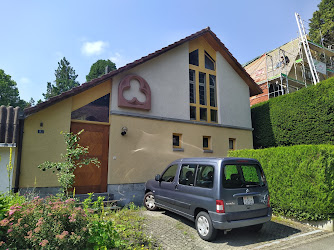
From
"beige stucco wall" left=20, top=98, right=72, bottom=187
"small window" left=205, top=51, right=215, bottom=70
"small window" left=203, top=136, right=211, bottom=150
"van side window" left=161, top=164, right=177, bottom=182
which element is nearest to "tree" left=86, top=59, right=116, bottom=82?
"small window" left=205, top=51, right=215, bottom=70

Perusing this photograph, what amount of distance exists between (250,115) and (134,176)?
8.69m

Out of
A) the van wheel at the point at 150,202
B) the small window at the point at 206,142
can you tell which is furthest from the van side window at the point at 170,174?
the small window at the point at 206,142

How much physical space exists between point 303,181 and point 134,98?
6945 mm

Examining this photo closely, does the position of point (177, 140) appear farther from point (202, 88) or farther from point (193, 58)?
point (193, 58)

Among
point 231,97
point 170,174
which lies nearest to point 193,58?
point 231,97

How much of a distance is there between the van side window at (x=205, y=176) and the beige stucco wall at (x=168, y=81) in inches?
201

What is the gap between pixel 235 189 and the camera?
4.80 metres

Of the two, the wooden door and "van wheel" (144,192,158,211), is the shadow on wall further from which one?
the wooden door

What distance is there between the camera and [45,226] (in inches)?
129

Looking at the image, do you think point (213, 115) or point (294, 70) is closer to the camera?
point (213, 115)

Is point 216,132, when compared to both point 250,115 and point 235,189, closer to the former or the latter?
point 250,115

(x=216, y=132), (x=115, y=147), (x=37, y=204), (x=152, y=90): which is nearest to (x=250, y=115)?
(x=216, y=132)

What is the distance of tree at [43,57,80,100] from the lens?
4288cm

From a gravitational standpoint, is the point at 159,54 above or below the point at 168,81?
above
